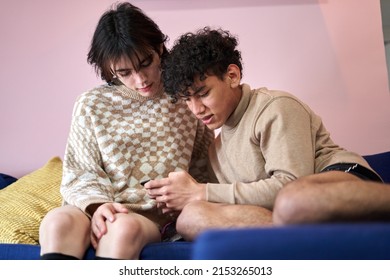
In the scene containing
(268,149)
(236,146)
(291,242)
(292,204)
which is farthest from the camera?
(236,146)

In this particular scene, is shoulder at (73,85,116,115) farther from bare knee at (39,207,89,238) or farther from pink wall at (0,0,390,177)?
pink wall at (0,0,390,177)

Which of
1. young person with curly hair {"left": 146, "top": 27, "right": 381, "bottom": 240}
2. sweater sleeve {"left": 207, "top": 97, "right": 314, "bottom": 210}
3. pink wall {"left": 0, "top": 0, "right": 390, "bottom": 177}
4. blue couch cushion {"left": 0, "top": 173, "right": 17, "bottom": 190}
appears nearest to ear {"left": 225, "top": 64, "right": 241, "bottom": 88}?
young person with curly hair {"left": 146, "top": 27, "right": 381, "bottom": 240}

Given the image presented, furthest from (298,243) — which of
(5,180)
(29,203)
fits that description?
(5,180)

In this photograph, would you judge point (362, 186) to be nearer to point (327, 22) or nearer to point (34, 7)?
point (327, 22)

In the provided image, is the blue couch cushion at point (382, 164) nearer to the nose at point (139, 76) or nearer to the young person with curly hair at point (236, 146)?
the young person with curly hair at point (236, 146)

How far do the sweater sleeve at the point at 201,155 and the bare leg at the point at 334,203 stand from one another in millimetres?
655

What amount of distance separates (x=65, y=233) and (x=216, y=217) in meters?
0.29

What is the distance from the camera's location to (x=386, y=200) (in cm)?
58

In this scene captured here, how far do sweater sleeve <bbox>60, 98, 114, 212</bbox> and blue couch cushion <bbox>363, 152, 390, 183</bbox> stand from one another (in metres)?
0.80

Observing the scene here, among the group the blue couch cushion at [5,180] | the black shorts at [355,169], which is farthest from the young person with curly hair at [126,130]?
the blue couch cushion at [5,180]

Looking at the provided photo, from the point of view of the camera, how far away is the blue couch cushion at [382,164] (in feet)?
4.49

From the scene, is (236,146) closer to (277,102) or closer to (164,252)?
(277,102)

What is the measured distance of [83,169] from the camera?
110 centimetres

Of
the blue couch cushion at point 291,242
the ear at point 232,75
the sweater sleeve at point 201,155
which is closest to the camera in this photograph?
the blue couch cushion at point 291,242
